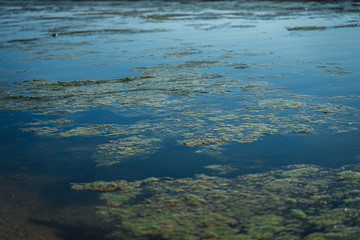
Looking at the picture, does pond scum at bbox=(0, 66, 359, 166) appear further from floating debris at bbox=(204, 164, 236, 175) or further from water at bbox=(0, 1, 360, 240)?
floating debris at bbox=(204, 164, 236, 175)

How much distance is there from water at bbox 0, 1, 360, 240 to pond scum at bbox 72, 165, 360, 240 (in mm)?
12

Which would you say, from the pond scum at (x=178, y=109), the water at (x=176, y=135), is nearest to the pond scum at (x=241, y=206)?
the water at (x=176, y=135)

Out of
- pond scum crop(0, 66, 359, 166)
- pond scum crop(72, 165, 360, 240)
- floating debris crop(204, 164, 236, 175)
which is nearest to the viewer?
pond scum crop(72, 165, 360, 240)

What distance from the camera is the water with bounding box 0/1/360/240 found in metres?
2.73

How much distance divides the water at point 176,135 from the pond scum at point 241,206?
0.04 ft

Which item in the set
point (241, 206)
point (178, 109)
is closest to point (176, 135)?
point (178, 109)

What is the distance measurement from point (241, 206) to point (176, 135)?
4.66ft

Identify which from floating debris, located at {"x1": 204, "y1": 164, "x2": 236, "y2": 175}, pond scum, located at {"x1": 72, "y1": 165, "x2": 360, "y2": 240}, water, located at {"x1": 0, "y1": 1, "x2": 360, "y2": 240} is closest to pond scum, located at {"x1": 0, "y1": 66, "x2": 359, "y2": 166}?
water, located at {"x1": 0, "y1": 1, "x2": 360, "y2": 240}

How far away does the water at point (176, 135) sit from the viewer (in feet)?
8.96

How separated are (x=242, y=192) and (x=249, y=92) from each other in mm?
2616

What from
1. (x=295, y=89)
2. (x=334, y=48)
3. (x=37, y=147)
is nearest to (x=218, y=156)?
(x=37, y=147)

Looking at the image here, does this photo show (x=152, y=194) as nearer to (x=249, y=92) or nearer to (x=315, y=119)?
(x=315, y=119)

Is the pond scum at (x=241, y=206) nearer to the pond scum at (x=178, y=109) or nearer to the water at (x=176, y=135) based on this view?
the water at (x=176, y=135)

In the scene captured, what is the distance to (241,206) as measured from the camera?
111 inches
